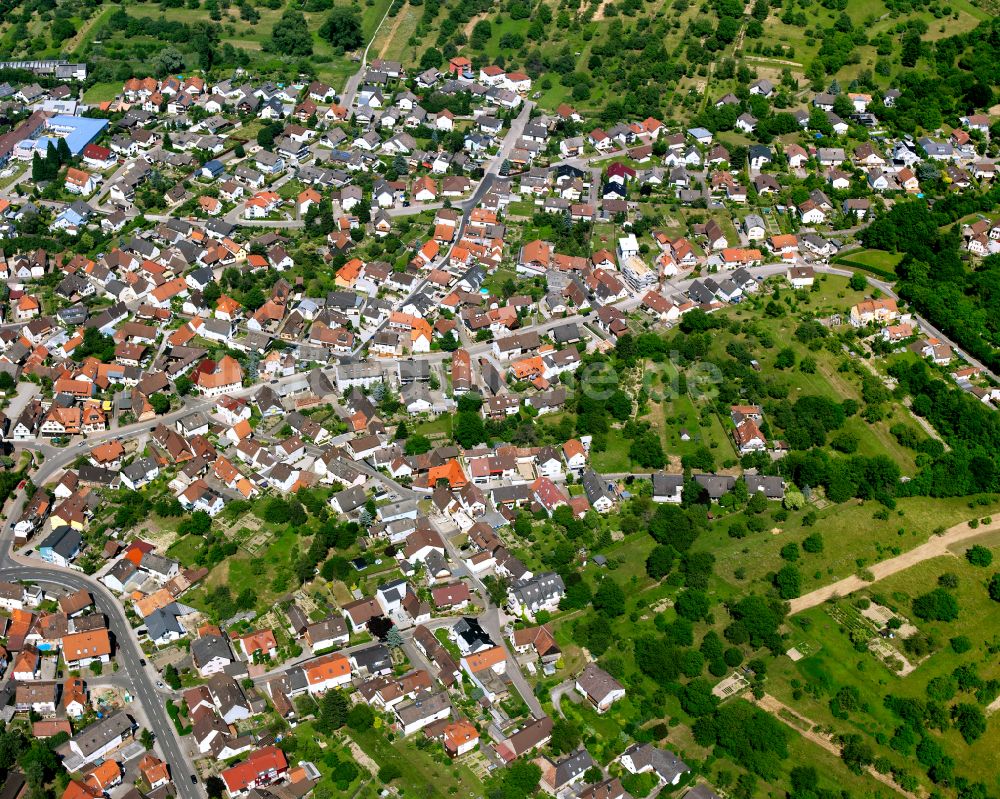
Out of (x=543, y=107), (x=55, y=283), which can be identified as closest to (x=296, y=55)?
(x=543, y=107)

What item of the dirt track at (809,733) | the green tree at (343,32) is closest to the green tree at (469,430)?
the dirt track at (809,733)

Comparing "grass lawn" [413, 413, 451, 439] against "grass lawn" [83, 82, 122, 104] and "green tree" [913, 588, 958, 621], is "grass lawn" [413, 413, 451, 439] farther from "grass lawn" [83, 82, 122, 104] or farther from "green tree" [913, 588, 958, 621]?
"grass lawn" [83, 82, 122, 104]

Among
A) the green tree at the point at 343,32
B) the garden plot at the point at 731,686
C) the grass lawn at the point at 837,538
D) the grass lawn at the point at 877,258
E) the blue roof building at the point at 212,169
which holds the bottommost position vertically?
the garden plot at the point at 731,686

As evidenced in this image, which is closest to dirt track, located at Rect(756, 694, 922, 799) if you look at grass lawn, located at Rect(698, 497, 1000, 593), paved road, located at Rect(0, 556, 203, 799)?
grass lawn, located at Rect(698, 497, 1000, 593)

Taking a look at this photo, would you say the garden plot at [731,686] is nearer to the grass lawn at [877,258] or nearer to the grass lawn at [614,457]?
the grass lawn at [614,457]

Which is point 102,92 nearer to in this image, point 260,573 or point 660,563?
point 260,573

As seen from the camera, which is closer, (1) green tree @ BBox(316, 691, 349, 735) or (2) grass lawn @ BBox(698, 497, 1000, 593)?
(1) green tree @ BBox(316, 691, 349, 735)

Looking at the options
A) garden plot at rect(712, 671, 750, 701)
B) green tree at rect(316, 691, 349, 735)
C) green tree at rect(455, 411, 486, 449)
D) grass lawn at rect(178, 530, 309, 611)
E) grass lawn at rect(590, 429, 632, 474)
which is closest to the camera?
green tree at rect(316, 691, 349, 735)

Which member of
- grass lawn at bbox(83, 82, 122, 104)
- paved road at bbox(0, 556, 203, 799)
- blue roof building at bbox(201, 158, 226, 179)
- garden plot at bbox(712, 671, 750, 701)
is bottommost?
paved road at bbox(0, 556, 203, 799)

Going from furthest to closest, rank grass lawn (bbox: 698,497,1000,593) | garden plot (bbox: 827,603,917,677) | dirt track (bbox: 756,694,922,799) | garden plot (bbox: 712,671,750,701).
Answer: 1. grass lawn (bbox: 698,497,1000,593)
2. garden plot (bbox: 827,603,917,677)
3. garden plot (bbox: 712,671,750,701)
4. dirt track (bbox: 756,694,922,799)

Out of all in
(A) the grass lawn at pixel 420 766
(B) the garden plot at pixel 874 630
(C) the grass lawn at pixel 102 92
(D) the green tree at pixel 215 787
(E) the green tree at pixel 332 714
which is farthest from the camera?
(C) the grass lawn at pixel 102 92
